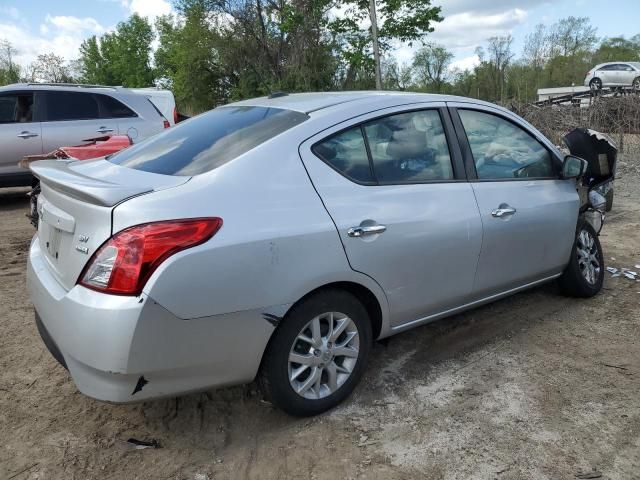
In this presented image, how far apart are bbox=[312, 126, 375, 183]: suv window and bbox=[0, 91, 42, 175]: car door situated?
273 inches

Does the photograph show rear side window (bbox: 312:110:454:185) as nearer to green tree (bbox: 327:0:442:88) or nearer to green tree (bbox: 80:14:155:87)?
green tree (bbox: 327:0:442:88)

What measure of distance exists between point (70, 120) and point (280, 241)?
7275 mm

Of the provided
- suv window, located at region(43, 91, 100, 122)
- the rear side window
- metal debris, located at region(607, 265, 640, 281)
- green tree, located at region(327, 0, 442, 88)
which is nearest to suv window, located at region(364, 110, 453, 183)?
the rear side window

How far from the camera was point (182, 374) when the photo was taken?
2.36m

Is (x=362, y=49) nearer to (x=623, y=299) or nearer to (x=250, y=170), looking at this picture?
(x=623, y=299)

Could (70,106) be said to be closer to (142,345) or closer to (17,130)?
(17,130)

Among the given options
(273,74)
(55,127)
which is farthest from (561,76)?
(55,127)

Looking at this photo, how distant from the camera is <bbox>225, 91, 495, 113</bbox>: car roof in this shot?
3.08m

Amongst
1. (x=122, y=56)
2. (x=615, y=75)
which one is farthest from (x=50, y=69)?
(x=615, y=75)

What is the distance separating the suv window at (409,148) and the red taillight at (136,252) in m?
1.17

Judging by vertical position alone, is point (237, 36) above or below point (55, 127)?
above

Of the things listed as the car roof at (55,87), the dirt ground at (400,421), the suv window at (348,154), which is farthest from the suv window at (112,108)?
the suv window at (348,154)

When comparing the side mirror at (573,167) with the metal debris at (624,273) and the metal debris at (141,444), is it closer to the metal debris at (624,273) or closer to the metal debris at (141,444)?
the metal debris at (624,273)

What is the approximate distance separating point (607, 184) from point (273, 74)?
27389mm
